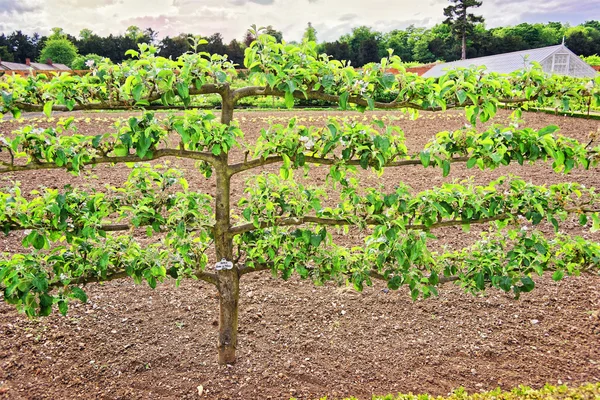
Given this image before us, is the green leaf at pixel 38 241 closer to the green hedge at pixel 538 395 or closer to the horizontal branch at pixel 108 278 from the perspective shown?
the horizontal branch at pixel 108 278

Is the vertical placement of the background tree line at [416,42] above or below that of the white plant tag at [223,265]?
above

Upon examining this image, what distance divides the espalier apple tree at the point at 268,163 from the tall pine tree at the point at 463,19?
50019 millimetres

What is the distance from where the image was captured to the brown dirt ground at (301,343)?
3092mm

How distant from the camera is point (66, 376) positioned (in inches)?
124

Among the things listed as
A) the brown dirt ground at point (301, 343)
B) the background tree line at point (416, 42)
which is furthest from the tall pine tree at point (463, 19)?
the brown dirt ground at point (301, 343)

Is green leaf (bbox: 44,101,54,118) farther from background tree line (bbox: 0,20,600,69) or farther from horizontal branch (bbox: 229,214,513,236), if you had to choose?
background tree line (bbox: 0,20,600,69)

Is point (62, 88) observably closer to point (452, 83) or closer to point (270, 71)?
point (270, 71)

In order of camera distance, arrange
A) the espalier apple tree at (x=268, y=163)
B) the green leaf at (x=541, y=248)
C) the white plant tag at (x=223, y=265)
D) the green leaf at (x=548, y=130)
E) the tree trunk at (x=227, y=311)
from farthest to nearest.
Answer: the tree trunk at (x=227, y=311) → the green leaf at (x=541, y=248) → the white plant tag at (x=223, y=265) → the green leaf at (x=548, y=130) → the espalier apple tree at (x=268, y=163)

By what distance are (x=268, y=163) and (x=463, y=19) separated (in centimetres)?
5317

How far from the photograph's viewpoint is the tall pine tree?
48.3 metres

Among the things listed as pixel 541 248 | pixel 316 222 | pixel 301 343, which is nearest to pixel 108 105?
pixel 316 222

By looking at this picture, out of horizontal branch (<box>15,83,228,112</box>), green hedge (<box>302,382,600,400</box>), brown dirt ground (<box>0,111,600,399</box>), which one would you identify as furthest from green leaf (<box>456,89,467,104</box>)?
brown dirt ground (<box>0,111,600,399</box>)

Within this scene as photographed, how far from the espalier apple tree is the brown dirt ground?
414 mm

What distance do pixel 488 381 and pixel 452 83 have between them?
207cm
